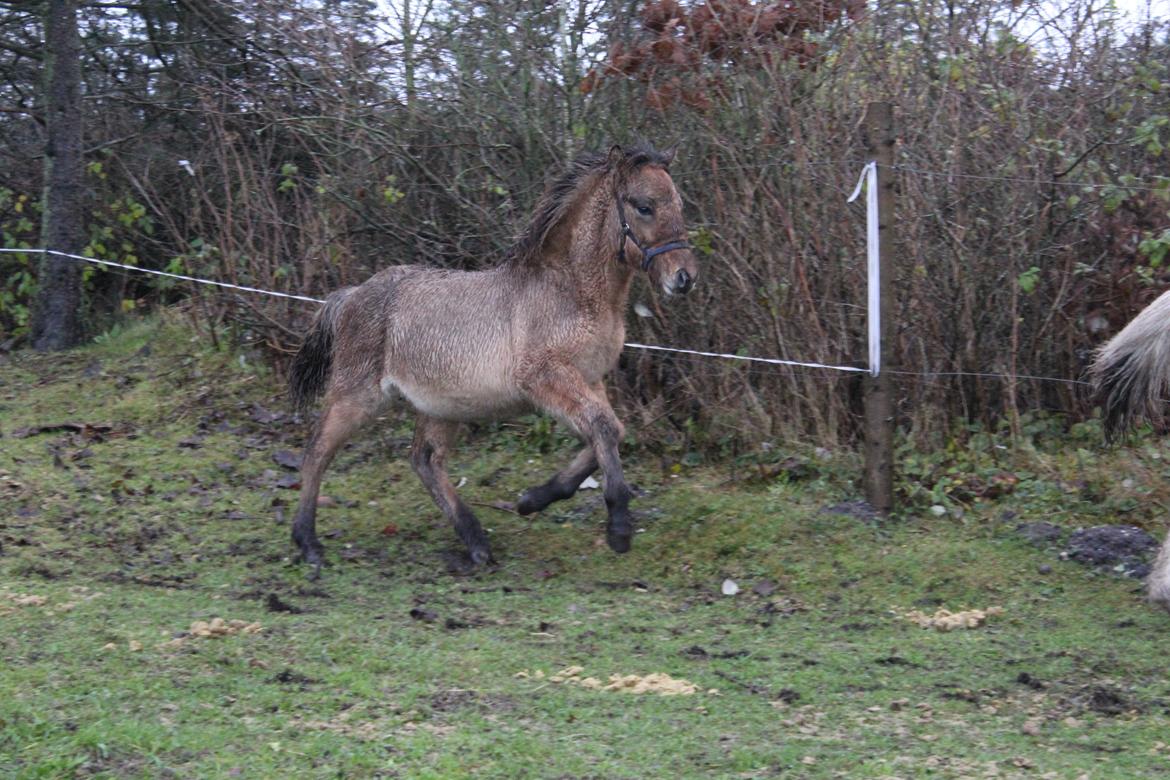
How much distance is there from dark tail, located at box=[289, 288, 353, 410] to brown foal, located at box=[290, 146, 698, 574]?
0.12m

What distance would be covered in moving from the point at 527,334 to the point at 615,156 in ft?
3.70

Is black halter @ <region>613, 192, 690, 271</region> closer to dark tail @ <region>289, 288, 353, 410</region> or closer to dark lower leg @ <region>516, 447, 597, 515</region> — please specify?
dark lower leg @ <region>516, 447, 597, 515</region>

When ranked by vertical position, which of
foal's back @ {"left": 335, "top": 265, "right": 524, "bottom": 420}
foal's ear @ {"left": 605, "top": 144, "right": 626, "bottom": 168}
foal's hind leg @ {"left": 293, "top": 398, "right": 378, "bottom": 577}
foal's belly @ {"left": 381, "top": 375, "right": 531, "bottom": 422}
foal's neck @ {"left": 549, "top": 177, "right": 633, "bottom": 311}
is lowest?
foal's hind leg @ {"left": 293, "top": 398, "right": 378, "bottom": 577}

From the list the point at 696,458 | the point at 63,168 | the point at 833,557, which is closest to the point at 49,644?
the point at 833,557

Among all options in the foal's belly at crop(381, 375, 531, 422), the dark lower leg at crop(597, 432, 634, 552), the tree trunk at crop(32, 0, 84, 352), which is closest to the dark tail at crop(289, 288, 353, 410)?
the foal's belly at crop(381, 375, 531, 422)

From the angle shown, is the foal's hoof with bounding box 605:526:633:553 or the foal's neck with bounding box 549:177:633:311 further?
the foal's neck with bounding box 549:177:633:311

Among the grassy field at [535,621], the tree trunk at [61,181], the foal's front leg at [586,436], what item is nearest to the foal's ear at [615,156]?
the foal's front leg at [586,436]

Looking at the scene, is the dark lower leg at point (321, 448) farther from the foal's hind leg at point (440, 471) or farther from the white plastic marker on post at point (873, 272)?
the white plastic marker on post at point (873, 272)

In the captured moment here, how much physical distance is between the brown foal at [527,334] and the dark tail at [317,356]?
12 cm

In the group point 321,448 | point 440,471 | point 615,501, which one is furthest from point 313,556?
point 615,501

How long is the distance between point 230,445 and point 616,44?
4118 millimetres

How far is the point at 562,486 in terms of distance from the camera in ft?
25.1

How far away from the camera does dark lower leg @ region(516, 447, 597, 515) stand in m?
7.58

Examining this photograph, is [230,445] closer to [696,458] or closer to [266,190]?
[266,190]
